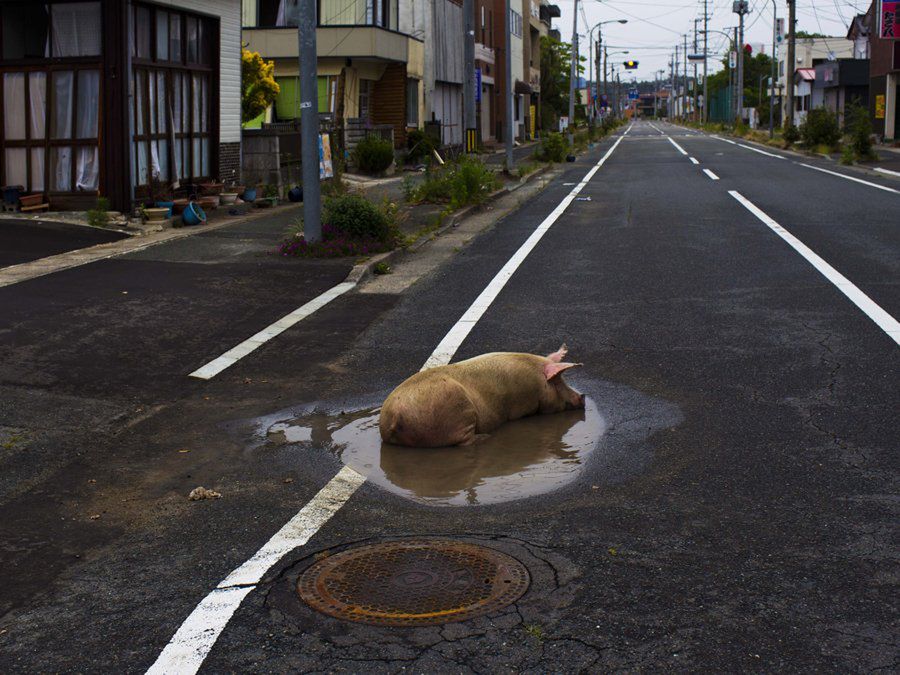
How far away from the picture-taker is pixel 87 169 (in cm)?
1827

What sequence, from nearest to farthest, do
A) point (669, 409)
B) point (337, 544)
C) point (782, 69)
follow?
point (337, 544)
point (669, 409)
point (782, 69)

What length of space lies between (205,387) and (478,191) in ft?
47.0

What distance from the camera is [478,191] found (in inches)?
867

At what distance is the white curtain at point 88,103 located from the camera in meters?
17.9

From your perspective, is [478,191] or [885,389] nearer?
[885,389]

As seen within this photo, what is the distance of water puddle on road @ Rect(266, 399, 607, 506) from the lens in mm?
5875

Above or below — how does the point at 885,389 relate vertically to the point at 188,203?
below

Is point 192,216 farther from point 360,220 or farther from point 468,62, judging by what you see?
point 468,62

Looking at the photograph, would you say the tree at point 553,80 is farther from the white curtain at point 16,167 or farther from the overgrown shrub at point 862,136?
the white curtain at point 16,167

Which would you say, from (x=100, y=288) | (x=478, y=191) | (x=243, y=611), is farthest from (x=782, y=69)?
(x=243, y=611)

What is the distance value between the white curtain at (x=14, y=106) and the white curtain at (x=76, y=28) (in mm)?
824

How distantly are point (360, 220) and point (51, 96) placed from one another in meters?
6.62

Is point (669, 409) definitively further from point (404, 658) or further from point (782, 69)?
point (782, 69)

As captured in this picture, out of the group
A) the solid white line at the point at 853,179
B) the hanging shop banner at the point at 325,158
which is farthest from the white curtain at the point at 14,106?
the solid white line at the point at 853,179
